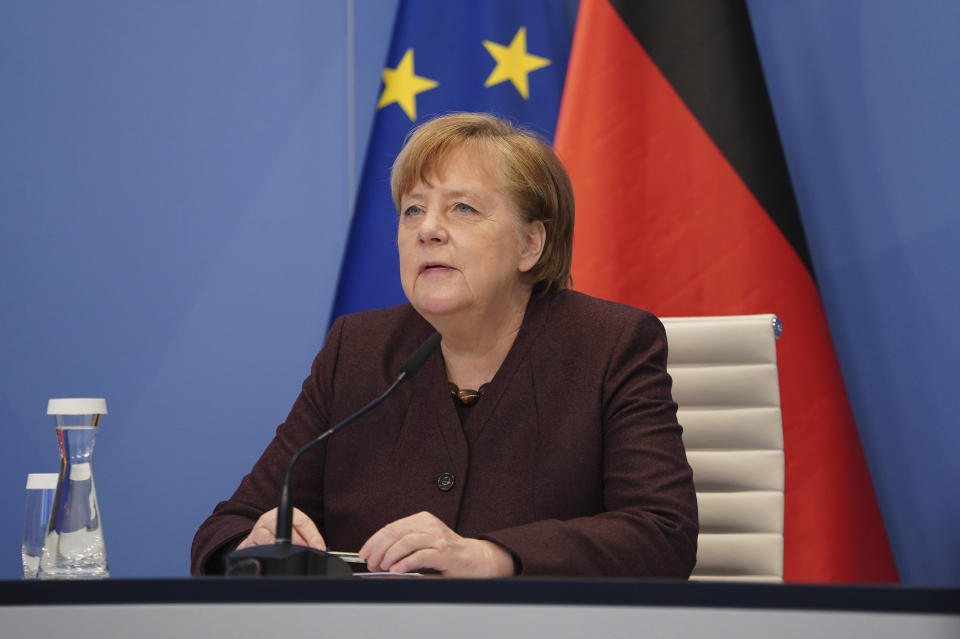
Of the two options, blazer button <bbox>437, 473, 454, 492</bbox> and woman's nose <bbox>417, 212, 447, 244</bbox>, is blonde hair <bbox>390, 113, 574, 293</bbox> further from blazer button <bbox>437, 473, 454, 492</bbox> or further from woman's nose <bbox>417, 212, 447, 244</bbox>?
blazer button <bbox>437, 473, 454, 492</bbox>

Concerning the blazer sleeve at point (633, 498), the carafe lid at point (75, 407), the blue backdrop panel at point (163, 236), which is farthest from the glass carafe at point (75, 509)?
the blue backdrop panel at point (163, 236)

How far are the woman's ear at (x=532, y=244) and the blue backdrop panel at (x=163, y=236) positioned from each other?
130cm

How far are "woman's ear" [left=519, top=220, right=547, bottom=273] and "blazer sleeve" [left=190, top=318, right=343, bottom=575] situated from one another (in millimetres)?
390

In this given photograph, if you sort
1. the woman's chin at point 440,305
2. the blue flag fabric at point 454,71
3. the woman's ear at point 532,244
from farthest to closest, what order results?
1. the blue flag fabric at point 454,71
2. the woman's ear at point 532,244
3. the woman's chin at point 440,305

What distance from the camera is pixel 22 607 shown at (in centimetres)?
69

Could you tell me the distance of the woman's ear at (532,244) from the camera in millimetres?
1689

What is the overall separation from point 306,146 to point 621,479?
186cm

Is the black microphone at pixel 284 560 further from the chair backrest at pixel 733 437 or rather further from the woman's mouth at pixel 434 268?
the chair backrest at pixel 733 437

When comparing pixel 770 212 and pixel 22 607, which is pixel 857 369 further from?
pixel 22 607

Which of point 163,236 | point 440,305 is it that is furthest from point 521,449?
point 163,236

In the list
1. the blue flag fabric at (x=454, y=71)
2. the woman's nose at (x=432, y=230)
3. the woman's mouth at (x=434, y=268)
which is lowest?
the woman's mouth at (x=434, y=268)

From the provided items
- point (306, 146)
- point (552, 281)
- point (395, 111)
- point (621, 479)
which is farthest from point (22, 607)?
point (306, 146)

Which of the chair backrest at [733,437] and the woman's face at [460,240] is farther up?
the woman's face at [460,240]

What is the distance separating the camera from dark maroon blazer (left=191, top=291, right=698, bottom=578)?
1412mm
